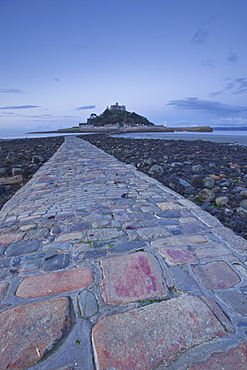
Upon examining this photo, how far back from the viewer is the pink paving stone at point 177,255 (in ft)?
5.94

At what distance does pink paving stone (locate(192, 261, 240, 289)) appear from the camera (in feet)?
5.02

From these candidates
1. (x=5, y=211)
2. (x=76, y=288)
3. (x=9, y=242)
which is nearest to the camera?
(x=76, y=288)

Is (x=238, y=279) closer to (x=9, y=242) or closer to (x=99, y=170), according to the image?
(x=9, y=242)

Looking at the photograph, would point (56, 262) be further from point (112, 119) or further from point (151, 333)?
point (112, 119)

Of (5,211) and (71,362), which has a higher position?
(71,362)

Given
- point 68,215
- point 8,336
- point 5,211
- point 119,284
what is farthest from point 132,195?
point 8,336

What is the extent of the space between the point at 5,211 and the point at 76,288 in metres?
2.26

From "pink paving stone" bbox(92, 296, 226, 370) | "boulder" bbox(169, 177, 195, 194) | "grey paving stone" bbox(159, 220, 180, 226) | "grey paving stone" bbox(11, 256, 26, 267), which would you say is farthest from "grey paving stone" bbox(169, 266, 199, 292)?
"boulder" bbox(169, 177, 195, 194)

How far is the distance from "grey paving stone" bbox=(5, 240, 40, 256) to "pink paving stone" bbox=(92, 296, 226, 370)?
3.65ft

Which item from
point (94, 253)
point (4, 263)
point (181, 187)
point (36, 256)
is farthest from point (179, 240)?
point (181, 187)

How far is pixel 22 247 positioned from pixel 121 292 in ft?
3.82

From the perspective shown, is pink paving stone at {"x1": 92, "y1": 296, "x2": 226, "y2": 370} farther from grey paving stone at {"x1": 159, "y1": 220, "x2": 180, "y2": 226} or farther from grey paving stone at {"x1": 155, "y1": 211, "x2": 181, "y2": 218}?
grey paving stone at {"x1": 155, "y1": 211, "x2": 181, "y2": 218}

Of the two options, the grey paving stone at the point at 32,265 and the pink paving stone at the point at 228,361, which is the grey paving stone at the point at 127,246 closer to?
the grey paving stone at the point at 32,265

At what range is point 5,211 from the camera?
324 cm
